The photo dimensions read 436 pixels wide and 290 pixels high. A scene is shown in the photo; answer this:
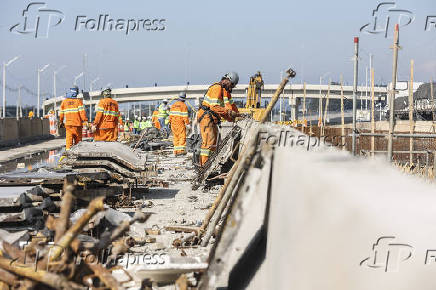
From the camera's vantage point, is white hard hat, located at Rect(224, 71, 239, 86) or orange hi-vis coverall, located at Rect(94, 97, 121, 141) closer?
white hard hat, located at Rect(224, 71, 239, 86)

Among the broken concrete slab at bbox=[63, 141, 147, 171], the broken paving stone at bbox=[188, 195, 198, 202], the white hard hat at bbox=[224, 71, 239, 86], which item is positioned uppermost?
the white hard hat at bbox=[224, 71, 239, 86]

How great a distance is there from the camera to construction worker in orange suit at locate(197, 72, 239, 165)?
995 centimetres

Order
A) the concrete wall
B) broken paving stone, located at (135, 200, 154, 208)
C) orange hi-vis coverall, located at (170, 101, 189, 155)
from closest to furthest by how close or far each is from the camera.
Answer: broken paving stone, located at (135, 200, 154, 208) → orange hi-vis coverall, located at (170, 101, 189, 155) → the concrete wall

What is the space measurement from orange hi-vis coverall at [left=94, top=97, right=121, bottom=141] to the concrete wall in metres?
13.8

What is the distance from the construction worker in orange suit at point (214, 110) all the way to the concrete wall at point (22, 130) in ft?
57.5

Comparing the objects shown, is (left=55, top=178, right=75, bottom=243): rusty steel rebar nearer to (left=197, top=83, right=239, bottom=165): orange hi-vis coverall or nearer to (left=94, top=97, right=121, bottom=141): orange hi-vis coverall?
(left=197, top=83, right=239, bottom=165): orange hi-vis coverall

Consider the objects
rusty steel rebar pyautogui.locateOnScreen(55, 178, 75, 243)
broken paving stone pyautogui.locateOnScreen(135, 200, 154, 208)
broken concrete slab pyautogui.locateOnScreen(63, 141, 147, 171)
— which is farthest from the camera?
broken concrete slab pyautogui.locateOnScreen(63, 141, 147, 171)

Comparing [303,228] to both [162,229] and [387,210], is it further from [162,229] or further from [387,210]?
[162,229]

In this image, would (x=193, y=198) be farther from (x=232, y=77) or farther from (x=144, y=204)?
(x=232, y=77)

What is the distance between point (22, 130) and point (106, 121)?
18564mm

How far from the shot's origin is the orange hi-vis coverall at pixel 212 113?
32.7 feet

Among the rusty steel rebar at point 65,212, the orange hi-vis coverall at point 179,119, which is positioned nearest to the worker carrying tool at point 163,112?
the orange hi-vis coverall at point 179,119

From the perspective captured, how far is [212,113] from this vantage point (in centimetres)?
1008

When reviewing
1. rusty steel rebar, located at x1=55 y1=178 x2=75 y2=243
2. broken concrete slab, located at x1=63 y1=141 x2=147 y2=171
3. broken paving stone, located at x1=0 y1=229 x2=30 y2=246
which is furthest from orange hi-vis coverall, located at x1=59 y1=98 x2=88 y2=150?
rusty steel rebar, located at x1=55 y1=178 x2=75 y2=243
